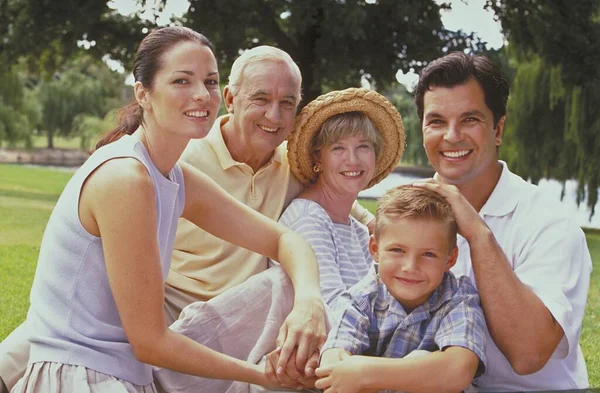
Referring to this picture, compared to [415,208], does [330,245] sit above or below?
below

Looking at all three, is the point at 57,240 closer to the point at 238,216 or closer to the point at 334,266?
the point at 238,216

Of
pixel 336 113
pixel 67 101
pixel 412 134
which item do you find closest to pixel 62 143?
pixel 67 101

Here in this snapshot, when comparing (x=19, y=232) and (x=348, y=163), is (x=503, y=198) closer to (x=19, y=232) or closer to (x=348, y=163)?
(x=348, y=163)

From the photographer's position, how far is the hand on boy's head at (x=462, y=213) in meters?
2.71

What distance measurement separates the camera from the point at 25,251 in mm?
11125

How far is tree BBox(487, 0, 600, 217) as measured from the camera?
53.2ft

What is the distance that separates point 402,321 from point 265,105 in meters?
1.24

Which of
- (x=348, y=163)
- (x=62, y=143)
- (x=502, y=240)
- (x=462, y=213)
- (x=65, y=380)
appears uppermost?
(x=348, y=163)

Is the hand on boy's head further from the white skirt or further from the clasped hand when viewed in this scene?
the white skirt

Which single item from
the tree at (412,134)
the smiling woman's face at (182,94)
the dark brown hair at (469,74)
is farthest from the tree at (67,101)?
the smiling woman's face at (182,94)

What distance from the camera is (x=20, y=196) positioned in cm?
1925

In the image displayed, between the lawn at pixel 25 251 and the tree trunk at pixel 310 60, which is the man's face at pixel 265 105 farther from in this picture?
the tree trunk at pixel 310 60

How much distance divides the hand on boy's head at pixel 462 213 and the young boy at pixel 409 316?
20 millimetres

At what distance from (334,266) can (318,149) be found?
52cm
